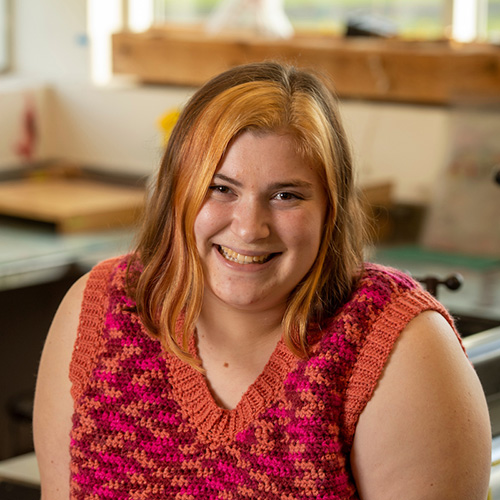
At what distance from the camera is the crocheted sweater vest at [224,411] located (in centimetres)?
115

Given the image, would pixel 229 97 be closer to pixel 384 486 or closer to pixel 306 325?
pixel 306 325

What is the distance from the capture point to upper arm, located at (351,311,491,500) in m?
1.11

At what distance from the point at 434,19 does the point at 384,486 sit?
79.2 inches

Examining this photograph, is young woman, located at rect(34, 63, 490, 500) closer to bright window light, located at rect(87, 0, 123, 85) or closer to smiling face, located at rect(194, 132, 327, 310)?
smiling face, located at rect(194, 132, 327, 310)

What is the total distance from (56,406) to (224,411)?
0.78 feet

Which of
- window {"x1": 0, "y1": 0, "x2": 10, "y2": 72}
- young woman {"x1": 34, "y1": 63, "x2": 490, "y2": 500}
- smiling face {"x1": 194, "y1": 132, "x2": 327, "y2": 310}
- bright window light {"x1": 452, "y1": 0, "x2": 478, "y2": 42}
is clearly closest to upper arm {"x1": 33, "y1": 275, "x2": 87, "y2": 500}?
young woman {"x1": 34, "y1": 63, "x2": 490, "y2": 500}

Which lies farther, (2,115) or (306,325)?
(2,115)

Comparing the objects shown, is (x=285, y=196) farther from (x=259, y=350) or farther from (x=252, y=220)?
(x=259, y=350)

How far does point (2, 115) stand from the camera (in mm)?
3172

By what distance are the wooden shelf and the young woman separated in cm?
112

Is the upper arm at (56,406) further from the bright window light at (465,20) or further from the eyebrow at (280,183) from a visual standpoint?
the bright window light at (465,20)

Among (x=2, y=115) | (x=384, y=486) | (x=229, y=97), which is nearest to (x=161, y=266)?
(x=229, y=97)

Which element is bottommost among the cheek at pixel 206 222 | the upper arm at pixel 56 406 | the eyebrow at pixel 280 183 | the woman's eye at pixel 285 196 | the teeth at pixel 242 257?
the upper arm at pixel 56 406

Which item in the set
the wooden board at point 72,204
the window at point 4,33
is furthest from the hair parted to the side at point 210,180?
the window at point 4,33
